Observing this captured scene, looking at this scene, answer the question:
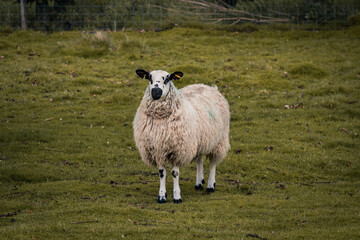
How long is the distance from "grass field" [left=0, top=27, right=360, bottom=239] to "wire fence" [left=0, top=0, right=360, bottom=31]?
154 centimetres

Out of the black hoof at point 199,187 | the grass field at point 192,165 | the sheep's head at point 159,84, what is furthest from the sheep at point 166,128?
the black hoof at point 199,187

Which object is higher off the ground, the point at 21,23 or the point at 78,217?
the point at 21,23

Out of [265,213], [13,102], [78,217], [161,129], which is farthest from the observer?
[13,102]

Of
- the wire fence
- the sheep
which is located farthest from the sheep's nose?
the wire fence

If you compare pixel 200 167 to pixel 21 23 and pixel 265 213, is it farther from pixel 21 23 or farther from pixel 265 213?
pixel 21 23

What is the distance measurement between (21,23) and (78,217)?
25.7m

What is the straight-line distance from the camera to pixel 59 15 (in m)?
33.0

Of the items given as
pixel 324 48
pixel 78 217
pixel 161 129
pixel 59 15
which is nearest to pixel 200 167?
pixel 161 129

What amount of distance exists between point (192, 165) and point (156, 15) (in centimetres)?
2000

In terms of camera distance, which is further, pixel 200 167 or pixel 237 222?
pixel 200 167

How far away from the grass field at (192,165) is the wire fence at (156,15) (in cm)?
154

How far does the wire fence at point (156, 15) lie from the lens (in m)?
33.0

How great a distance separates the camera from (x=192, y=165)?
614 inches

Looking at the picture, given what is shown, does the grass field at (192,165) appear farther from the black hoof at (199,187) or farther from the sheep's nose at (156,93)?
the sheep's nose at (156,93)
